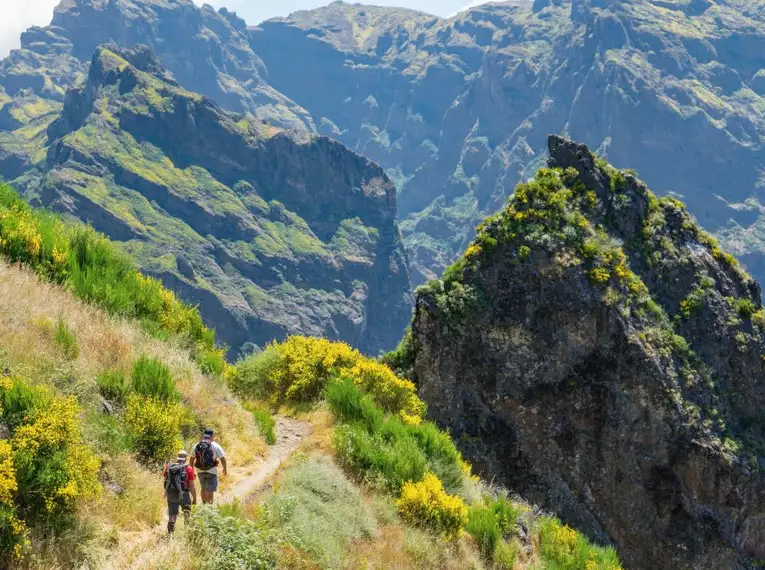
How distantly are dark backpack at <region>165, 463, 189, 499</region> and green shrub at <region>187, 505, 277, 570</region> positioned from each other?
0.42 metres

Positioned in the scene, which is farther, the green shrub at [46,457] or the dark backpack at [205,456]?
the dark backpack at [205,456]

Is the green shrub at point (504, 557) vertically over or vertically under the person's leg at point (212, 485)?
over

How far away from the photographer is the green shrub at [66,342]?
10.6m

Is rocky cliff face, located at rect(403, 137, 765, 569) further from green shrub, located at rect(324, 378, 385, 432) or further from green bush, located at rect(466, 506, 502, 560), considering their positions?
green bush, located at rect(466, 506, 502, 560)

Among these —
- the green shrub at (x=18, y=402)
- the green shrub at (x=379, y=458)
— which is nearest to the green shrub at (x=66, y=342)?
the green shrub at (x=18, y=402)

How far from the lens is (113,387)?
1075 cm

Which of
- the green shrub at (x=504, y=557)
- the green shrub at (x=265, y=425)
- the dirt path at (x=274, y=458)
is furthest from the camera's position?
the green shrub at (x=265, y=425)

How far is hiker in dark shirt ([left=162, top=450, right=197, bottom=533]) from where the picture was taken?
8.55 m

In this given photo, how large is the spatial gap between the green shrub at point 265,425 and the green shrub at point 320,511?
2264 mm

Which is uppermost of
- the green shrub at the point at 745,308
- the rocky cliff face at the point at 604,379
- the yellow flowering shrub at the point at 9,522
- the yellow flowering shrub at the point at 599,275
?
the green shrub at the point at 745,308

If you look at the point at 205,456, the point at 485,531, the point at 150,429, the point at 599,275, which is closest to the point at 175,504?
the point at 205,456

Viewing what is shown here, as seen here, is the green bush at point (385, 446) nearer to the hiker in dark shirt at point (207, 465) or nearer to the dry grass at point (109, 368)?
the dry grass at point (109, 368)

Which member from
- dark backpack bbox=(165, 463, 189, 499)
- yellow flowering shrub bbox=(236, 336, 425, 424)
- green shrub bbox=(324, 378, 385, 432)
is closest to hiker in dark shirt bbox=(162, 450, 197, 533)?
dark backpack bbox=(165, 463, 189, 499)

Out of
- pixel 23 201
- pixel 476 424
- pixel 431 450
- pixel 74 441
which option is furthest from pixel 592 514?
pixel 23 201
